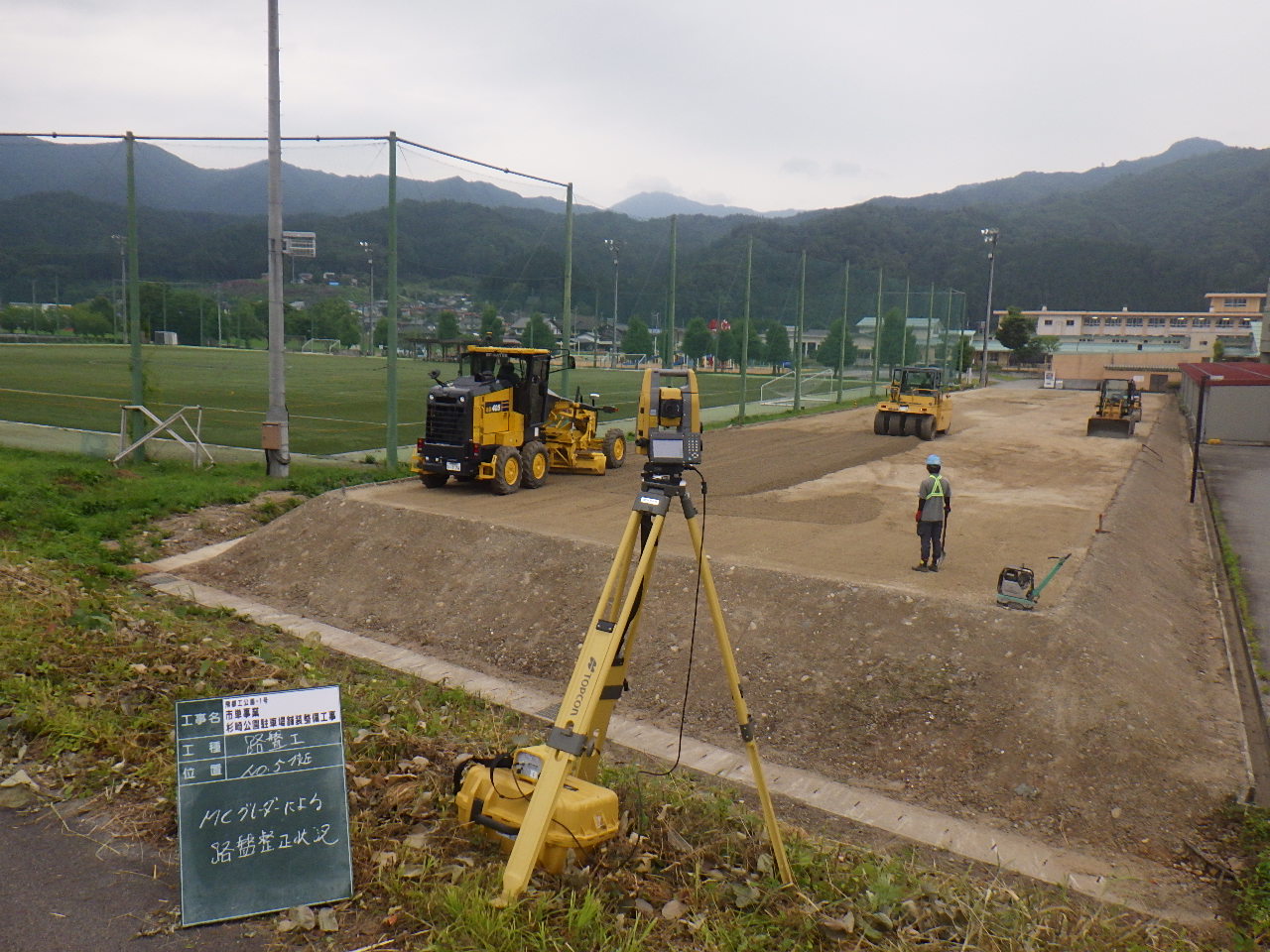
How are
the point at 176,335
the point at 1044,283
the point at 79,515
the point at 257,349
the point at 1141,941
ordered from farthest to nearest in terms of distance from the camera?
the point at 1044,283
the point at 257,349
the point at 176,335
the point at 79,515
the point at 1141,941

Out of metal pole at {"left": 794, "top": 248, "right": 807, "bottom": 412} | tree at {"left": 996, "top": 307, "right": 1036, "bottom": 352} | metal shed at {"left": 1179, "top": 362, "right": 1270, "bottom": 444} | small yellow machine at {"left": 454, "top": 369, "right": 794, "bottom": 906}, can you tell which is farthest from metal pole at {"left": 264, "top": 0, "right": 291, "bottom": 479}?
tree at {"left": 996, "top": 307, "right": 1036, "bottom": 352}

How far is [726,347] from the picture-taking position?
4131 cm

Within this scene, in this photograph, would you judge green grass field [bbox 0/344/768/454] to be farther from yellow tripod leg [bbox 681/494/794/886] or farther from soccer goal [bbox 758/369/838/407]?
yellow tripod leg [bbox 681/494/794/886]

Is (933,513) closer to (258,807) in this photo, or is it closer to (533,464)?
(533,464)

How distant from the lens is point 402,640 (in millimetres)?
12062

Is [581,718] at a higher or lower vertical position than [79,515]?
higher

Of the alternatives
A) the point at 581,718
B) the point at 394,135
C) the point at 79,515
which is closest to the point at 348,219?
the point at 394,135

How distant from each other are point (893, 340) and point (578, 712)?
48647 mm

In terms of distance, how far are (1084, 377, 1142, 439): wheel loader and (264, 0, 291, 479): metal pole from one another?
1044 inches

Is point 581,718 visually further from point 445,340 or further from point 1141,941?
point 445,340

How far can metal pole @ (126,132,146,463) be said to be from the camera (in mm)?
20016

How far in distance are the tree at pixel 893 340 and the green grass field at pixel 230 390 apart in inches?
772

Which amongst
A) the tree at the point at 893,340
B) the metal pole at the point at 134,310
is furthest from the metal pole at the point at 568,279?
the tree at the point at 893,340

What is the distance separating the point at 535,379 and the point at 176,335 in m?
11.5
